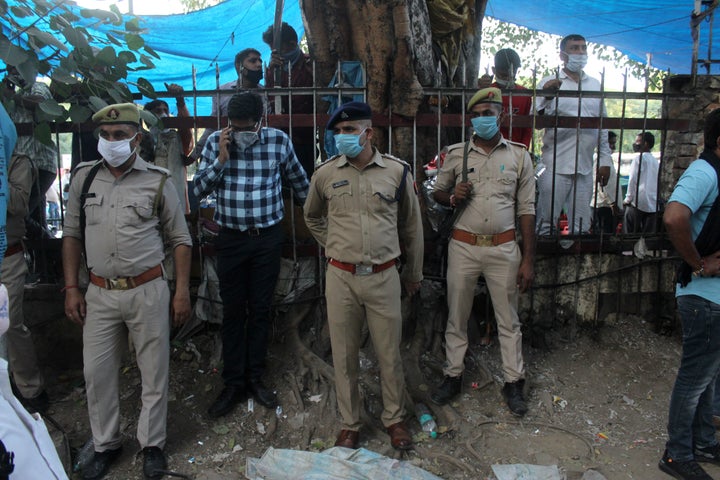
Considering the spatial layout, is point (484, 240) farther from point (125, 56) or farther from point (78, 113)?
point (78, 113)

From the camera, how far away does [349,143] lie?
11.2 feet

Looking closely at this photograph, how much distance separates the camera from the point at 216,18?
7.86 metres

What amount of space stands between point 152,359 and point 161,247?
73 centimetres

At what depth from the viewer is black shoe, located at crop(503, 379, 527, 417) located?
388 centimetres

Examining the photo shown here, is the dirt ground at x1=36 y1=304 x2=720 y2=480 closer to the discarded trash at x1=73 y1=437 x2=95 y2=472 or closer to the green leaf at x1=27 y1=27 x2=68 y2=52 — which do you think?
the discarded trash at x1=73 y1=437 x2=95 y2=472

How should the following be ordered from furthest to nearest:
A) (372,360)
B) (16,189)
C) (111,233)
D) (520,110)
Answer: (520,110) < (372,360) < (16,189) < (111,233)

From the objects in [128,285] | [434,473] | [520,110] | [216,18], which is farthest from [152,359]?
[216,18]

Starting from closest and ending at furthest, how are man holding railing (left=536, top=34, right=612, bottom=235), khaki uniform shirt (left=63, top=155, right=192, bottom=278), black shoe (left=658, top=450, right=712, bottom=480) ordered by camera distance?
black shoe (left=658, top=450, right=712, bottom=480), khaki uniform shirt (left=63, top=155, right=192, bottom=278), man holding railing (left=536, top=34, right=612, bottom=235)

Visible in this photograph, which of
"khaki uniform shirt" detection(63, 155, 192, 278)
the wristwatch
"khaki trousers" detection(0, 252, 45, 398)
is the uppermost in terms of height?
"khaki uniform shirt" detection(63, 155, 192, 278)

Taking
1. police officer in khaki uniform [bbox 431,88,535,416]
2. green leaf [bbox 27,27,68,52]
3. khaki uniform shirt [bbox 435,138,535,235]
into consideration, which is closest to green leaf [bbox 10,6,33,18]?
green leaf [bbox 27,27,68,52]

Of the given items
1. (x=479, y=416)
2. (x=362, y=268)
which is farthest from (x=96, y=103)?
(x=479, y=416)

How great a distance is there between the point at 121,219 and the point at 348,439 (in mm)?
2029

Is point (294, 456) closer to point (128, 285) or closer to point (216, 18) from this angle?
point (128, 285)

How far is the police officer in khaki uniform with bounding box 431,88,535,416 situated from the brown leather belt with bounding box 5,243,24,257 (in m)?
3.17
